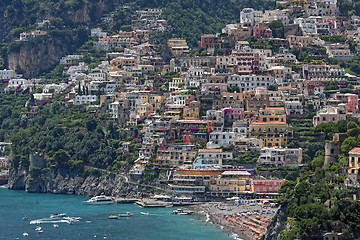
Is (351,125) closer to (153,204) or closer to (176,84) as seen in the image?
(153,204)

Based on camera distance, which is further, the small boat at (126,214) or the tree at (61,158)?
the tree at (61,158)

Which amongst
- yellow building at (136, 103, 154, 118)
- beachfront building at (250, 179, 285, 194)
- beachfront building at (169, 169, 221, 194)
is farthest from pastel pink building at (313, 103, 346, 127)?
yellow building at (136, 103, 154, 118)

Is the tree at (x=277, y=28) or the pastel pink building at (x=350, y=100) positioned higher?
the tree at (x=277, y=28)

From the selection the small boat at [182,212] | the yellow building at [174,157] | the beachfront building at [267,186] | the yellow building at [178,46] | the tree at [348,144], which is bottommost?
the small boat at [182,212]

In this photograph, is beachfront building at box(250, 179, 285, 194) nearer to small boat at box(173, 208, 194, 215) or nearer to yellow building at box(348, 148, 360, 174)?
small boat at box(173, 208, 194, 215)

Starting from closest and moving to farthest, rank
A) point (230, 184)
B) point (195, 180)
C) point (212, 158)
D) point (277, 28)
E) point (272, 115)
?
1. point (230, 184)
2. point (195, 180)
3. point (212, 158)
4. point (272, 115)
5. point (277, 28)

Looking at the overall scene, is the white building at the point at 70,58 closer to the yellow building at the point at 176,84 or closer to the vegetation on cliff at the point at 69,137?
the vegetation on cliff at the point at 69,137

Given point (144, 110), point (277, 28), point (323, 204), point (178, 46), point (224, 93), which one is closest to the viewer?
point (323, 204)

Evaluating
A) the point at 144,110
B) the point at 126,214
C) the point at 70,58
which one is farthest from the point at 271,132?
the point at 70,58

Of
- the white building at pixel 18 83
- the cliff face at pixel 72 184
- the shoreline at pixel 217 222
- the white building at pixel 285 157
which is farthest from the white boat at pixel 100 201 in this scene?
the white building at pixel 18 83
